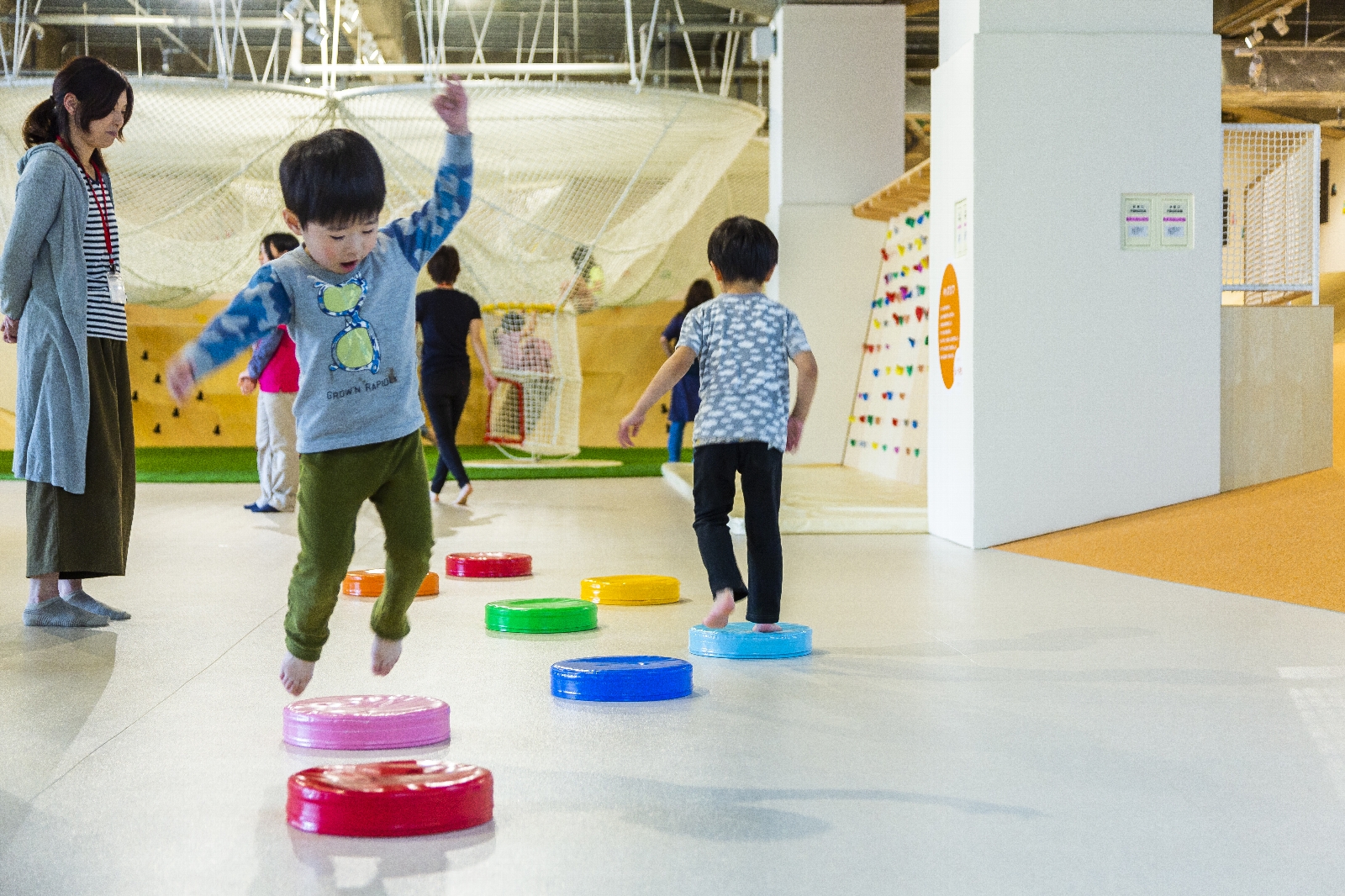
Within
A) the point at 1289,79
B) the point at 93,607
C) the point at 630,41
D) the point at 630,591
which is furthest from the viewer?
the point at 1289,79

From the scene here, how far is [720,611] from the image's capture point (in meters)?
4.05

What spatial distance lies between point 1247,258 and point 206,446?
47.9 ft

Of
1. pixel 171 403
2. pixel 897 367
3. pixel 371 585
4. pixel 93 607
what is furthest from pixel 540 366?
pixel 93 607

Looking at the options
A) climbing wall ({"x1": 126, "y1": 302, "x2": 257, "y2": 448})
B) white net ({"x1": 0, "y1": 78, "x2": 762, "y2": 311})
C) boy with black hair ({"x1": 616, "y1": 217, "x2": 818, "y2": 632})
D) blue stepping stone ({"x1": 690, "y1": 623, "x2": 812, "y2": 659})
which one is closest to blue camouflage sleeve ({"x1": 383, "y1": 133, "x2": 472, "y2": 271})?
boy with black hair ({"x1": 616, "y1": 217, "x2": 818, "y2": 632})

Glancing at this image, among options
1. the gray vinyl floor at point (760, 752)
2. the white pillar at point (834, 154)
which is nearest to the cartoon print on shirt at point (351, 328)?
the gray vinyl floor at point (760, 752)

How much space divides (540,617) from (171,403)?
15.8 m

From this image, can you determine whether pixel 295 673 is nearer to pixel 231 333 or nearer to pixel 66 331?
pixel 231 333

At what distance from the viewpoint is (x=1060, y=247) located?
6.72 m

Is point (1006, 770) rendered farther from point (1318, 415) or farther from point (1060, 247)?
point (1318, 415)

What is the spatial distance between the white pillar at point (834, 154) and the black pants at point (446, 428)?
3513 mm

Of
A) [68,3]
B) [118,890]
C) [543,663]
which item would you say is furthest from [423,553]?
[68,3]

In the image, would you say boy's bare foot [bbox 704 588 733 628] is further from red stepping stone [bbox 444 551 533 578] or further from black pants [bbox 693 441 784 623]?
red stepping stone [bbox 444 551 533 578]

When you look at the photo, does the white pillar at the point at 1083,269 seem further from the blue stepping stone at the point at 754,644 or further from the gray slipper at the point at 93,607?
the gray slipper at the point at 93,607

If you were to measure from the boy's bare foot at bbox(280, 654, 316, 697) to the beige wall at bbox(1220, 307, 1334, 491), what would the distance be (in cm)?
537
